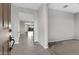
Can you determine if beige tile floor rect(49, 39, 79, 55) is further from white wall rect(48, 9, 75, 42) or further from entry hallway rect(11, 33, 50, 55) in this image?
white wall rect(48, 9, 75, 42)

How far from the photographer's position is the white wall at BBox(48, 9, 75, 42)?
7.31 m

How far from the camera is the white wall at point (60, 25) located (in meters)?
7.31

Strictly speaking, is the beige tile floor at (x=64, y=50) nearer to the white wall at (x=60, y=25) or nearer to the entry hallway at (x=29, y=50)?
the entry hallway at (x=29, y=50)

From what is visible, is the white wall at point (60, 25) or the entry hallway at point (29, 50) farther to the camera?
the white wall at point (60, 25)

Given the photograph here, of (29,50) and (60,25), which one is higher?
(60,25)

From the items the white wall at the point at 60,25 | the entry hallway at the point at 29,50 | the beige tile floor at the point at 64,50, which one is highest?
the white wall at the point at 60,25

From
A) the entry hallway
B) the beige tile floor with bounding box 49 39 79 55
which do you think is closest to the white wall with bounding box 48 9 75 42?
the beige tile floor with bounding box 49 39 79 55

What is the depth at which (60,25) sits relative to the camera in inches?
309

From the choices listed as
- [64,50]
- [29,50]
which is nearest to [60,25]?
[64,50]

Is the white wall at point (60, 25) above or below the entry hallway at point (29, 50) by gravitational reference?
above

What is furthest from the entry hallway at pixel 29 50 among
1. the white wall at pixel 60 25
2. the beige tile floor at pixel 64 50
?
the white wall at pixel 60 25

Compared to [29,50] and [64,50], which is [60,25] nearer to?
[64,50]

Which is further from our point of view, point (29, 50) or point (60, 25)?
point (60, 25)
